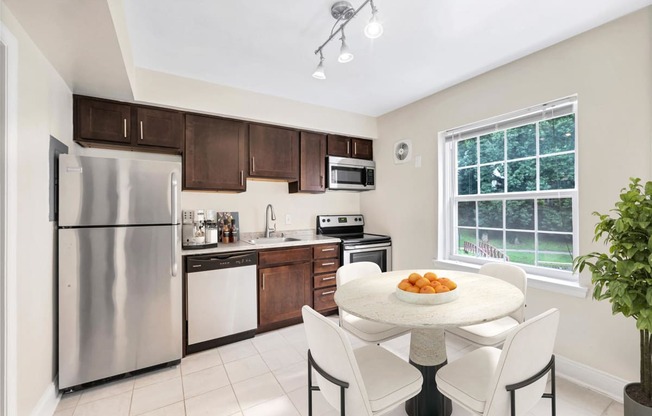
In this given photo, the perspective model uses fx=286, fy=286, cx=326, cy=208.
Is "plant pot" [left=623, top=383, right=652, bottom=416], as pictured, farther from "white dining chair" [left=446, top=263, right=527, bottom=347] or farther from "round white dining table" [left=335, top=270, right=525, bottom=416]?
"round white dining table" [left=335, top=270, right=525, bottom=416]

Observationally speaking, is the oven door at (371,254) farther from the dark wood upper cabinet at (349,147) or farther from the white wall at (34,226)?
the white wall at (34,226)

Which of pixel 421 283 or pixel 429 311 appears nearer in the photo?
pixel 429 311

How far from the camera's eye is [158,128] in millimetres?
2676

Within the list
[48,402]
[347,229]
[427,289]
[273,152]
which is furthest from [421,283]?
[347,229]

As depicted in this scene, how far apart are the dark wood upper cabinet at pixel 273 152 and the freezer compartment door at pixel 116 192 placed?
95cm

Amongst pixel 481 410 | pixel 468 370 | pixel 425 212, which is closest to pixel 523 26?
pixel 425 212

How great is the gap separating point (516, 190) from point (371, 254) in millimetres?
1700

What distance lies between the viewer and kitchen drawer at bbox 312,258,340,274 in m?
3.29

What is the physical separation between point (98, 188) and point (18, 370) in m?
1.16

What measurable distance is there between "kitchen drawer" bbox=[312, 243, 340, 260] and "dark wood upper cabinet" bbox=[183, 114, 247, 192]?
3.55 ft

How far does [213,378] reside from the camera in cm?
223

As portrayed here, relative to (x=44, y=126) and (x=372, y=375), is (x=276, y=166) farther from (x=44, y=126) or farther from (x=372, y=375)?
(x=372, y=375)

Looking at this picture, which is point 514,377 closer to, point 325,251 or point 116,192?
point 325,251

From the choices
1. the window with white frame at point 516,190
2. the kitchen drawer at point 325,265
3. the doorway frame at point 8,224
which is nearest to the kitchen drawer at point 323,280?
the kitchen drawer at point 325,265
